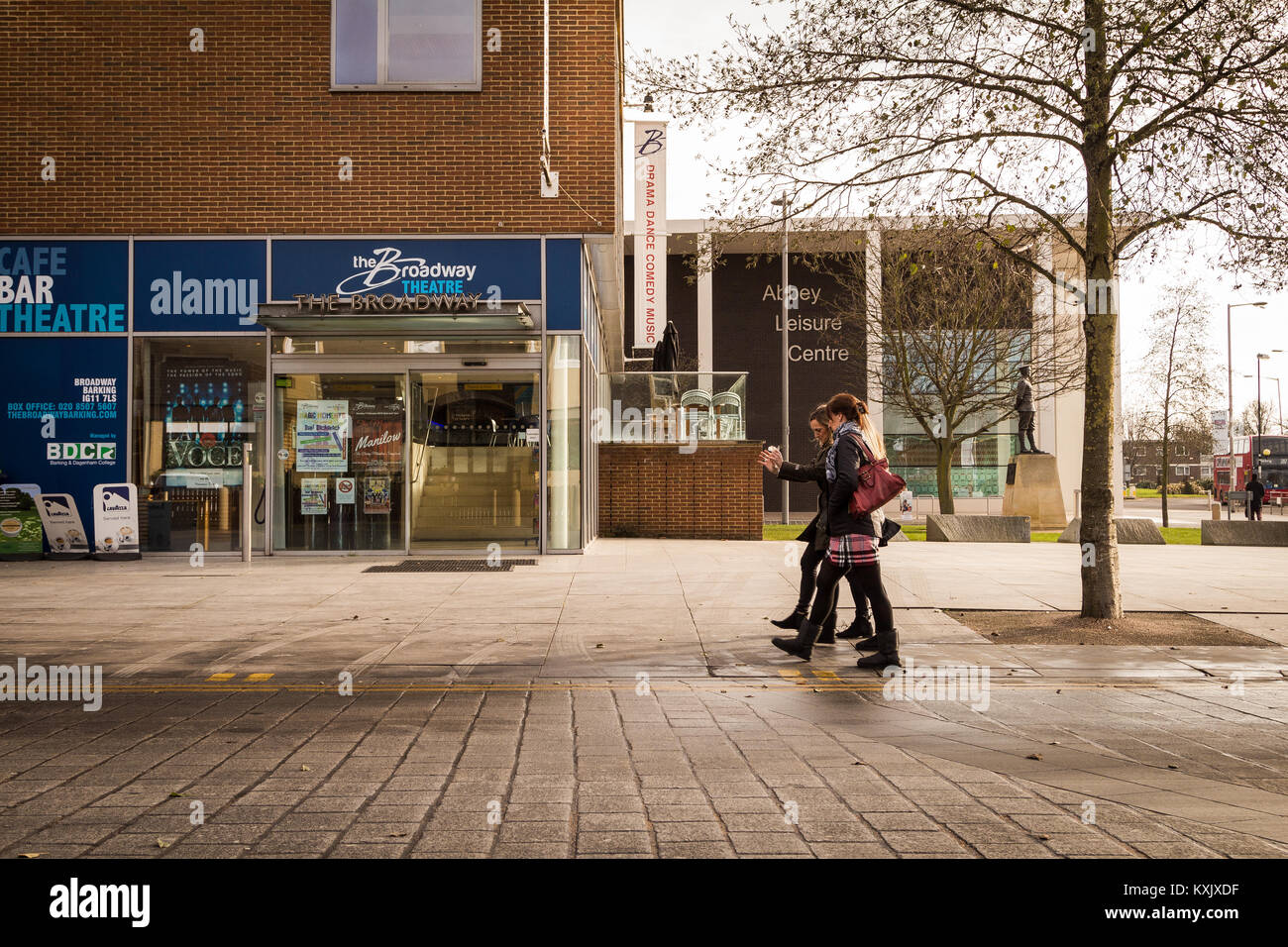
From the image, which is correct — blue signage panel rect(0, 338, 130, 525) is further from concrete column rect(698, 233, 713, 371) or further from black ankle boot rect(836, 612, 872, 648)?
concrete column rect(698, 233, 713, 371)

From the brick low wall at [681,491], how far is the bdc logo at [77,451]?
8893mm

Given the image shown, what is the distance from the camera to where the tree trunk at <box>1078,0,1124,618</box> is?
9.25m

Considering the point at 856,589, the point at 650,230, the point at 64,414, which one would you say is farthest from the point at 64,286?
the point at 856,589

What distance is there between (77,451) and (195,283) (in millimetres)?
3067

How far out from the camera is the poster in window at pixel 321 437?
15359mm

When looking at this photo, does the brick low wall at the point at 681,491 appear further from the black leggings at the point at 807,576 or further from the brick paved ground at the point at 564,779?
the brick paved ground at the point at 564,779

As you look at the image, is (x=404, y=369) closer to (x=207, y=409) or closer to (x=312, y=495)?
(x=312, y=495)

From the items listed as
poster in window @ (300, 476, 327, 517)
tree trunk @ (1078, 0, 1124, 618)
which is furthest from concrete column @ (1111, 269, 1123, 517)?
poster in window @ (300, 476, 327, 517)

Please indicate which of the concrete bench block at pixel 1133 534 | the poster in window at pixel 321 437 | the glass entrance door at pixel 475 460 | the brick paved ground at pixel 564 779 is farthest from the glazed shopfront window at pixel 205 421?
the concrete bench block at pixel 1133 534

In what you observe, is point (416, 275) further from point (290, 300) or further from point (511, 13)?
Answer: point (511, 13)

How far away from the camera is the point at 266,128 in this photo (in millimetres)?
15219

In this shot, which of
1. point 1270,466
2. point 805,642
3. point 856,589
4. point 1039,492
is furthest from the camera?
point 1270,466

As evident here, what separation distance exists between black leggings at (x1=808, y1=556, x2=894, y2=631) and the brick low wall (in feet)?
39.5

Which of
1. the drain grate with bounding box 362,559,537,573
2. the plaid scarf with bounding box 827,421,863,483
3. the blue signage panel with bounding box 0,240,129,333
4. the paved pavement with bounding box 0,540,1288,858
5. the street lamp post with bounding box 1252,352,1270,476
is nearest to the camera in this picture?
the paved pavement with bounding box 0,540,1288,858
